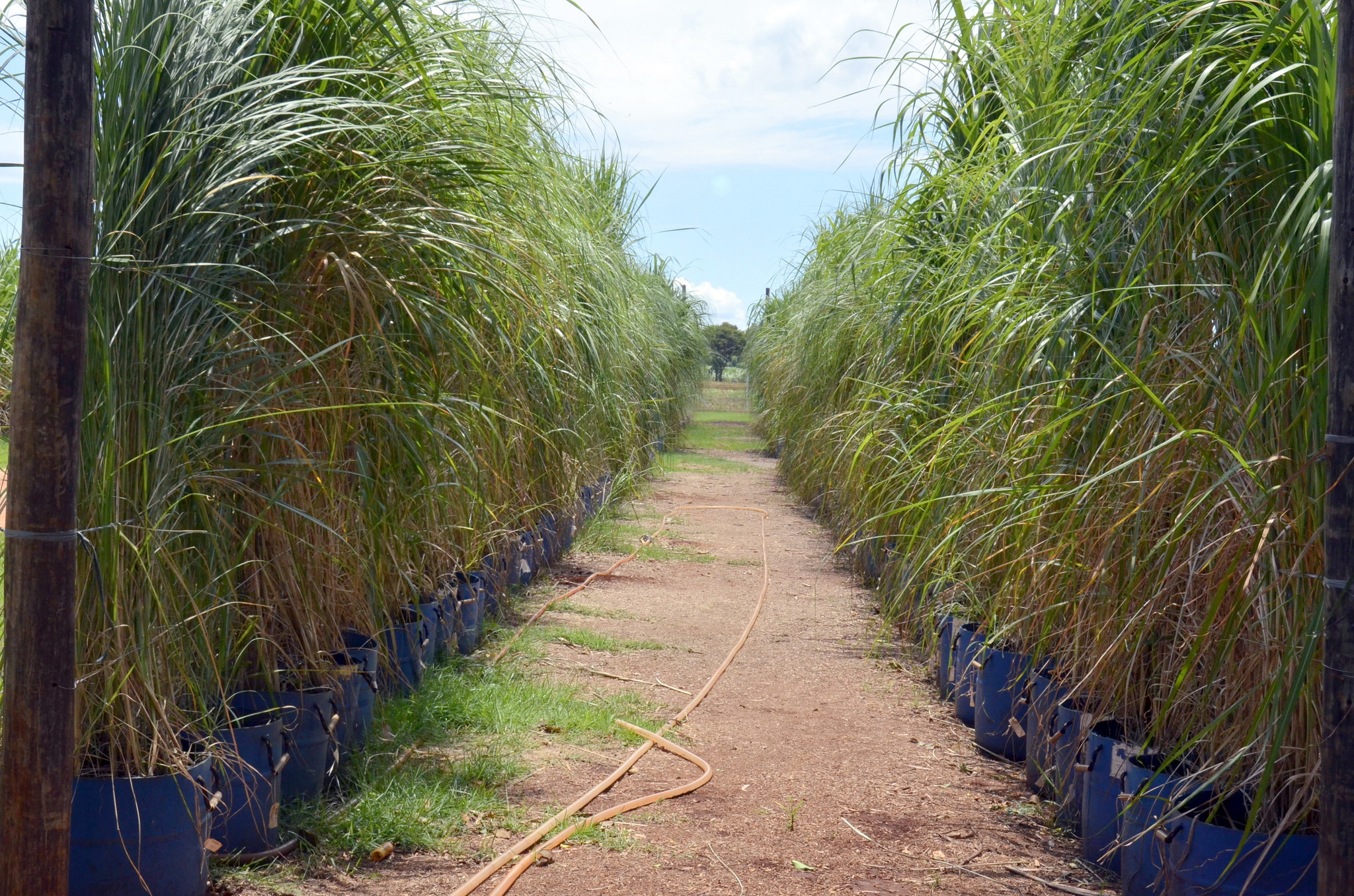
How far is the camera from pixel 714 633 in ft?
17.8

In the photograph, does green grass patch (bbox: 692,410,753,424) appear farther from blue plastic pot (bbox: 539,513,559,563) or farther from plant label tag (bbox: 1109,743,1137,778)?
plant label tag (bbox: 1109,743,1137,778)

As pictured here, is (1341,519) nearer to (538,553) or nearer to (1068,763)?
(1068,763)

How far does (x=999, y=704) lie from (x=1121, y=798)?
1.25 meters

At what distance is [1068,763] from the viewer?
2895 millimetres

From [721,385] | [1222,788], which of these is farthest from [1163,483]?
[721,385]

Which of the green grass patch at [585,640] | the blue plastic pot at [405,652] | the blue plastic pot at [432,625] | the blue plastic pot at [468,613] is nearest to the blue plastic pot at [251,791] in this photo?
the blue plastic pot at [405,652]

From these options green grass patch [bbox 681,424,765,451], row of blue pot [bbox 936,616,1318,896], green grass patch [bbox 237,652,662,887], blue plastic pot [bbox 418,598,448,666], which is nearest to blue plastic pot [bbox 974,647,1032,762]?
row of blue pot [bbox 936,616,1318,896]

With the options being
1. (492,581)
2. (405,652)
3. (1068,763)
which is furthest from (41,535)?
(492,581)

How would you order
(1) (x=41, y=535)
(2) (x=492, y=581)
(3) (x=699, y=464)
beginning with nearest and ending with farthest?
(1) (x=41, y=535) → (2) (x=492, y=581) → (3) (x=699, y=464)

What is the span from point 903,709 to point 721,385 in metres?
47.9

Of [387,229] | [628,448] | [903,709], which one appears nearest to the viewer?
[387,229]

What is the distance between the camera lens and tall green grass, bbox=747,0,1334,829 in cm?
198

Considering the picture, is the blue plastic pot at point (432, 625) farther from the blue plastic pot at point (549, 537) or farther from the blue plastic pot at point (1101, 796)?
the blue plastic pot at point (1101, 796)

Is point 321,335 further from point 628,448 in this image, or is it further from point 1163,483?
point 628,448
